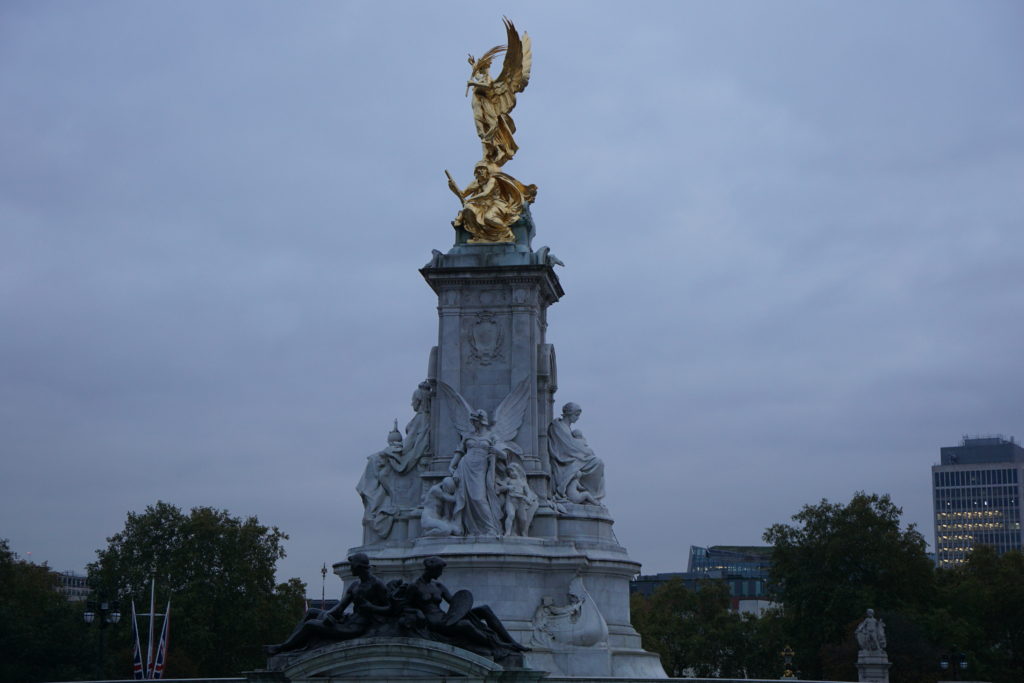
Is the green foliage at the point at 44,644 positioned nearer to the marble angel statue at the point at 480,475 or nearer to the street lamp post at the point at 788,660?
the marble angel statue at the point at 480,475

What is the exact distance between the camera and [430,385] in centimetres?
3366

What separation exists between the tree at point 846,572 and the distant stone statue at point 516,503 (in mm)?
31264

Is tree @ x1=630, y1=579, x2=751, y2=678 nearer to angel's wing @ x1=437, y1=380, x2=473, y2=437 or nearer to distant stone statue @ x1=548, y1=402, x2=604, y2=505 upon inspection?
distant stone statue @ x1=548, y1=402, x2=604, y2=505

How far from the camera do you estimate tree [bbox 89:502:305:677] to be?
55.2 meters

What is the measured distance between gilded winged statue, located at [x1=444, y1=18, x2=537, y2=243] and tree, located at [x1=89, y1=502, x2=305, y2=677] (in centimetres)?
2668

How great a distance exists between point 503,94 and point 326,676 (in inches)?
876

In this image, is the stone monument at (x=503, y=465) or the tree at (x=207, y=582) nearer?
the stone monument at (x=503, y=465)

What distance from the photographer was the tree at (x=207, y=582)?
55156 mm

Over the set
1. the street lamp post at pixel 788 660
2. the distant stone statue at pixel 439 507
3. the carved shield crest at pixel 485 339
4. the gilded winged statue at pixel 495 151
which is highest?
the gilded winged statue at pixel 495 151

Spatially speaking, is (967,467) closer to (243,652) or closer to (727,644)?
(727,644)

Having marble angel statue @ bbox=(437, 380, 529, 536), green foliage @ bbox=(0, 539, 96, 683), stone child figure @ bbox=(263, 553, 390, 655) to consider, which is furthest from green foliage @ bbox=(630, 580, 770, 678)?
stone child figure @ bbox=(263, 553, 390, 655)

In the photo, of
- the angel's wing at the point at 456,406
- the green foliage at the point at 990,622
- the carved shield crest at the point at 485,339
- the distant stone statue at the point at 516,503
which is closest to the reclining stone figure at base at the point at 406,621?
the distant stone statue at the point at 516,503

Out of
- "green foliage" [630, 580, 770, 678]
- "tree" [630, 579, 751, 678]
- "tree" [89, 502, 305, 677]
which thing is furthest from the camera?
"tree" [630, 579, 751, 678]

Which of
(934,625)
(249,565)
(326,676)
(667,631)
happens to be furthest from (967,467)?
(326,676)
